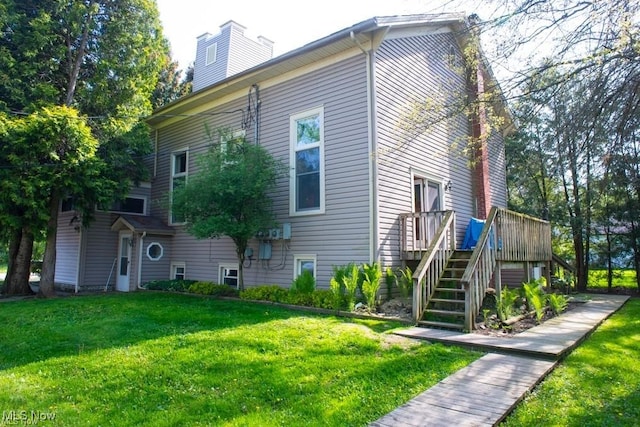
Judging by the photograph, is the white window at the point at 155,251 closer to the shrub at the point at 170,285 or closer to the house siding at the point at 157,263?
the house siding at the point at 157,263

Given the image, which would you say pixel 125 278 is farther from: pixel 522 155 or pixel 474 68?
pixel 522 155

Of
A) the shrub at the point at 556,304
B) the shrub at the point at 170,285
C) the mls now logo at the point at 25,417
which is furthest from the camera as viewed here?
the shrub at the point at 170,285

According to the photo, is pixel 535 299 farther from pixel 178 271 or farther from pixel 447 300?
pixel 178 271

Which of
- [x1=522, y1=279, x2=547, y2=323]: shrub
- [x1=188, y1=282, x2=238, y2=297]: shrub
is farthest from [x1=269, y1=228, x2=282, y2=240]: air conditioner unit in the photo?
[x1=522, y1=279, x2=547, y2=323]: shrub

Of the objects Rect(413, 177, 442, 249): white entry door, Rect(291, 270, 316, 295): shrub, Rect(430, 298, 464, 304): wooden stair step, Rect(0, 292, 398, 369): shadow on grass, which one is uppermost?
Rect(413, 177, 442, 249): white entry door

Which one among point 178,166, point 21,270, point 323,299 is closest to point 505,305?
point 323,299

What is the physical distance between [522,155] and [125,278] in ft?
50.7

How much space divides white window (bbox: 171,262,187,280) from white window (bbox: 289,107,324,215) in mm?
4746

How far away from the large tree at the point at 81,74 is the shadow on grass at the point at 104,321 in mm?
2641

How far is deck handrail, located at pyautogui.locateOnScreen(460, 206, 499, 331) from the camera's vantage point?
627cm

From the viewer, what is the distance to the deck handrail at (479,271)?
6273mm

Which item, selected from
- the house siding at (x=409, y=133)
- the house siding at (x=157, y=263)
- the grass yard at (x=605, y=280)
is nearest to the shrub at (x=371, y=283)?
the house siding at (x=409, y=133)

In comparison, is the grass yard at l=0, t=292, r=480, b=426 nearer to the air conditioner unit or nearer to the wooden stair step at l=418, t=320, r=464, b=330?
the wooden stair step at l=418, t=320, r=464, b=330

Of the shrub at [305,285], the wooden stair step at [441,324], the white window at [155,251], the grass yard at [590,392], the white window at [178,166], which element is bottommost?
the grass yard at [590,392]
